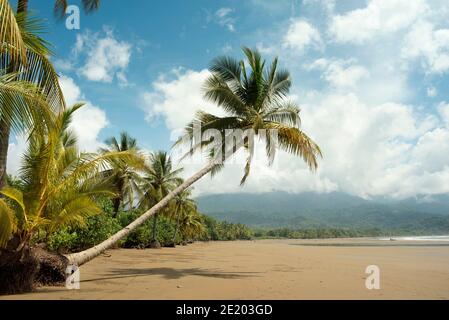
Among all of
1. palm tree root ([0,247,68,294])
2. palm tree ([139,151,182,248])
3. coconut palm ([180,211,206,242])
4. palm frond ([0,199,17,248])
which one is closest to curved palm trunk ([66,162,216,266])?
palm tree root ([0,247,68,294])

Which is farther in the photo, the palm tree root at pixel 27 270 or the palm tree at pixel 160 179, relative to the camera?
the palm tree at pixel 160 179

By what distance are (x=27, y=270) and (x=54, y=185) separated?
2099 millimetres

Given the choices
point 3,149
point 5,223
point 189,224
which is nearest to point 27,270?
point 5,223

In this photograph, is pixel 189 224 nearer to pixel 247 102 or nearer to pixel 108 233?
pixel 108 233

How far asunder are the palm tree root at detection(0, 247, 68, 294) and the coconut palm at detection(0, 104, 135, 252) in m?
0.27

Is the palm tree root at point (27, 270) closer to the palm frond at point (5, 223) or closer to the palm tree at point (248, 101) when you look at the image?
the palm frond at point (5, 223)

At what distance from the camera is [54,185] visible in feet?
30.2

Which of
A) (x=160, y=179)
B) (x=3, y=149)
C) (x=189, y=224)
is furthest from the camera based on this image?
(x=189, y=224)

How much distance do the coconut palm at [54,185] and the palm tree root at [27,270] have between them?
266mm

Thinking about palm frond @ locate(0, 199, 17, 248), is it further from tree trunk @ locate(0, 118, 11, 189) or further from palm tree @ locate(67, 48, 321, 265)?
palm tree @ locate(67, 48, 321, 265)

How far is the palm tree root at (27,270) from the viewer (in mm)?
7871

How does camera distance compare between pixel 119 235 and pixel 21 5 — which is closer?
pixel 21 5

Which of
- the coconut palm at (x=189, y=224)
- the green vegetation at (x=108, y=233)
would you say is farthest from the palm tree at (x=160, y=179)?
the coconut palm at (x=189, y=224)
